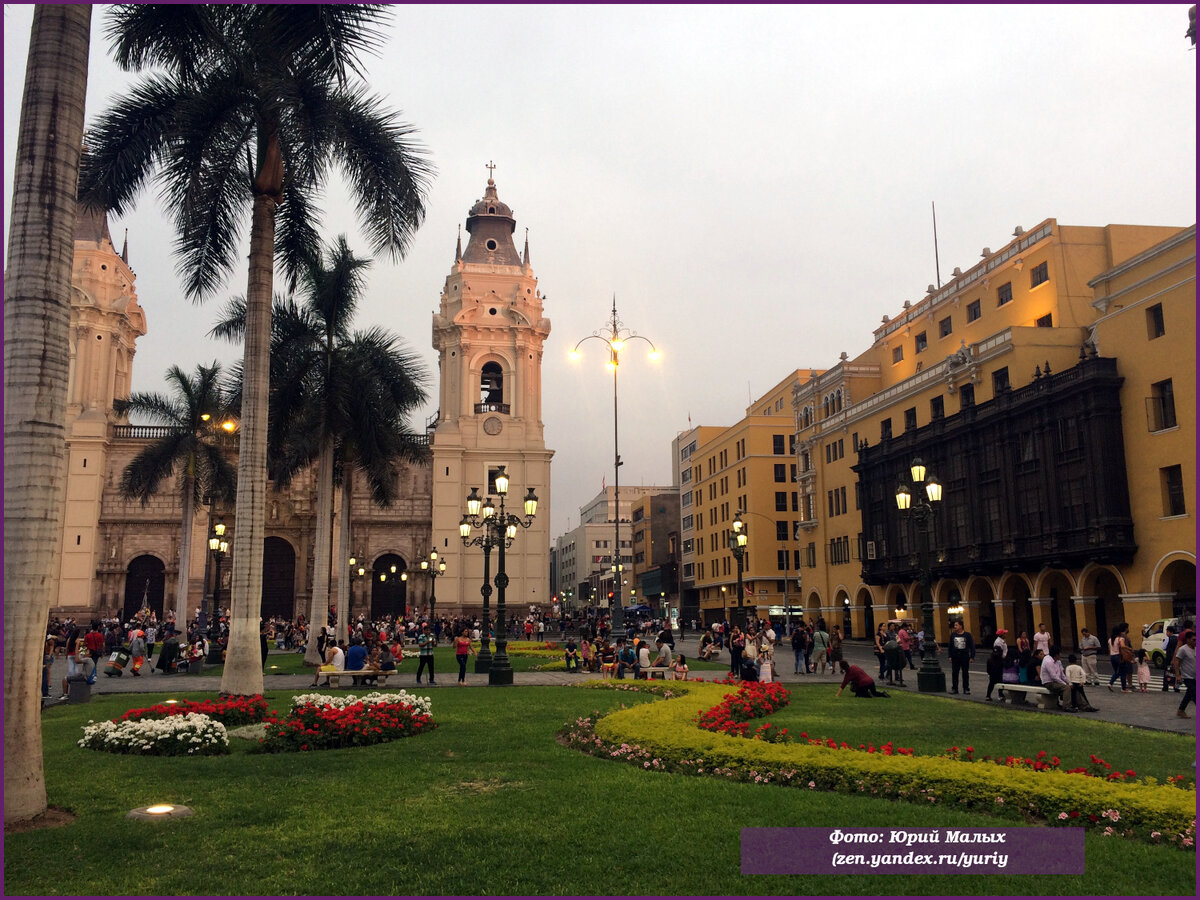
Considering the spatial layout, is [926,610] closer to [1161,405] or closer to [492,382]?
Result: [1161,405]

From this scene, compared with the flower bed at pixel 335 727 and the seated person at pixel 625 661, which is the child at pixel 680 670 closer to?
the seated person at pixel 625 661

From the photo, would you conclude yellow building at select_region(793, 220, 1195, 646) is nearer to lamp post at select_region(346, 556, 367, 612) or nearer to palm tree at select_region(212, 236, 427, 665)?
palm tree at select_region(212, 236, 427, 665)

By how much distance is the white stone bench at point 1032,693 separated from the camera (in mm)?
17172

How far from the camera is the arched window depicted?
62125mm

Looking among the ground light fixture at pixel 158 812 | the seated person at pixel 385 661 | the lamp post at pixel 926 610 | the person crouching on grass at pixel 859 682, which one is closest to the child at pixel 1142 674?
the lamp post at pixel 926 610

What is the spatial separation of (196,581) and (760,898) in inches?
2382

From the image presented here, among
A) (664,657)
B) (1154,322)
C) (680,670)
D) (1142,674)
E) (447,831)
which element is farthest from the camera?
(1154,322)

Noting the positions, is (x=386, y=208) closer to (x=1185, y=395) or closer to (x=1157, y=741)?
A: (x=1157, y=741)

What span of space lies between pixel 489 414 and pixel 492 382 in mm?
2716

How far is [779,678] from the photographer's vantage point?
2531 cm

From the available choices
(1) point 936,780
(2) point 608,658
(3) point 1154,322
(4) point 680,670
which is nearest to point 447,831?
(1) point 936,780

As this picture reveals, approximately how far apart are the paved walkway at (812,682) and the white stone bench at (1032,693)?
0.21 metres

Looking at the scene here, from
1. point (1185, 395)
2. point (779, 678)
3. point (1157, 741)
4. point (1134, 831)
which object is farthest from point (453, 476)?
point (1134, 831)

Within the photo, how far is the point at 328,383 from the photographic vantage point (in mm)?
29312
